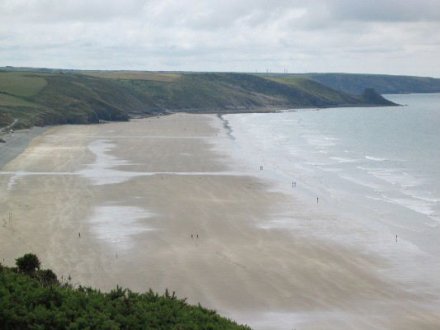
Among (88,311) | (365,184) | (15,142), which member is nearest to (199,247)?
(88,311)

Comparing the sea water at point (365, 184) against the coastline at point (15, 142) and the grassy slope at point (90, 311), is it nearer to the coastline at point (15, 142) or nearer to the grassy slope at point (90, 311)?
the grassy slope at point (90, 311)

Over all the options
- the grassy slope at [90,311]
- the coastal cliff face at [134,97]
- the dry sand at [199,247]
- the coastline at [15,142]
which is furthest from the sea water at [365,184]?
the coastal cliff face at [134,97]

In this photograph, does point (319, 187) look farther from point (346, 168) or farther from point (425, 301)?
point (425, 301)

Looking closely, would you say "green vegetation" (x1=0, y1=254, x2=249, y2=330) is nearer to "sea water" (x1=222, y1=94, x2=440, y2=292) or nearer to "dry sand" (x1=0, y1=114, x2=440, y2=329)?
"dry sand" (x1=0, y1=114, x2=440, y2=329)

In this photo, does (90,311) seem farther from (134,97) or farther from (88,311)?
(134,97)

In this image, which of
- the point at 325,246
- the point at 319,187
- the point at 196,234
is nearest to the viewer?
the point at 325,246

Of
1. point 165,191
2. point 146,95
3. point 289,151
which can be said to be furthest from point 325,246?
point 146,95
